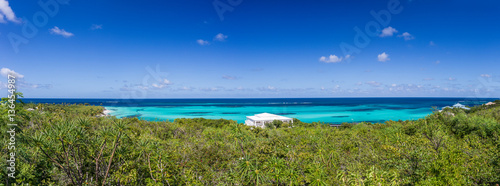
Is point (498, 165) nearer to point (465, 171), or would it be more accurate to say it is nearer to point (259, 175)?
point (465, 171)

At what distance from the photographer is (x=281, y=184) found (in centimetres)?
365

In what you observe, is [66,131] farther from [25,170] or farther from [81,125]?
[25,170]

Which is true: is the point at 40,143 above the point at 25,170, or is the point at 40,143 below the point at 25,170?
above

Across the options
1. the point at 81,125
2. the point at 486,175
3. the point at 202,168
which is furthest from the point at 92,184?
the point at 486,175

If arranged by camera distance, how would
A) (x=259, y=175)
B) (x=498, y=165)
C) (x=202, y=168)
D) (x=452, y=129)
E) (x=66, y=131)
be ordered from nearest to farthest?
(x=259, y=175), (x=66, y=131), (x=498, y=165), (x=202, y=168), (x=452, y=129)

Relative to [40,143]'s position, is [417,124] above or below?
below

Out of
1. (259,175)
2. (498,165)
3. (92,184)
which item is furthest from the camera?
(498,165)

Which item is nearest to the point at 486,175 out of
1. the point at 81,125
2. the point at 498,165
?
the point at 498,165

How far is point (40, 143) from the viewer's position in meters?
3.10

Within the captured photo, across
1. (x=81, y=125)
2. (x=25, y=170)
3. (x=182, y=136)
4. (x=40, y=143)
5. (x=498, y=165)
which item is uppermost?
(x=81, y=125)

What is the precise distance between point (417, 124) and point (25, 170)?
16.4m

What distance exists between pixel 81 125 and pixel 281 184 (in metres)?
3.46

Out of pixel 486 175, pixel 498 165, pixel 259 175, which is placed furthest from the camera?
pixel 498 165

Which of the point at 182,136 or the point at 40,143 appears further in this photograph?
the point at 182,136
